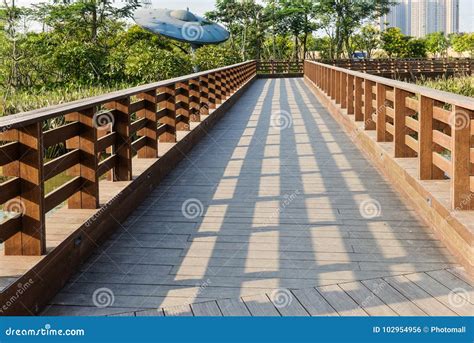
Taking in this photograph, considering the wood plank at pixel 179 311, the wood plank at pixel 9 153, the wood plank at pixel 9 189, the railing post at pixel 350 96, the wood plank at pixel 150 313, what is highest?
the railing post at pixel 350 96

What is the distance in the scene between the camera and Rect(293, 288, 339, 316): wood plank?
10.8ft

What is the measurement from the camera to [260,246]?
447 centimetres

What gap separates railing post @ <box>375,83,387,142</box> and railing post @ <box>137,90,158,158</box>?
2.68m

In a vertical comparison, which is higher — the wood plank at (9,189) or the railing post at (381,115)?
the railing post at (381,115)

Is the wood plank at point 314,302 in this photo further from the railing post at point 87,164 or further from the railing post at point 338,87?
the railing post at point 338,87

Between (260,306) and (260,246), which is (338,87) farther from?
(260,306)

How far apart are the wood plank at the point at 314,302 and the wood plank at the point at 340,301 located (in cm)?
3

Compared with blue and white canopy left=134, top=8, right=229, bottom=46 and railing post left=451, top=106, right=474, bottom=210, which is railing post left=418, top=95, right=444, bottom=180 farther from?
blue and white canopy left=134, top=8, right=229, bottom=46

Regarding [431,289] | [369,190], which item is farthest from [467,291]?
[369,190]

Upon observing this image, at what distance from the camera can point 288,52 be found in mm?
72938

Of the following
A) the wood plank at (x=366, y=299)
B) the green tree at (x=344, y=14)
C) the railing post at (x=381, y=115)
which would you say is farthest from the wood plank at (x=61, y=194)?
the green tree at (x=344, y=14)

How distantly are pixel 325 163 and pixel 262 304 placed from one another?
4643 mm

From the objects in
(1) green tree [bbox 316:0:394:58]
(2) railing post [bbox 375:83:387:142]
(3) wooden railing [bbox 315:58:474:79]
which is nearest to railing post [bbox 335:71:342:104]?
(2) railing post [bbox 375:83:387:142]

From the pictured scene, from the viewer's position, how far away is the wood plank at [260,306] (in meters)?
3.28
